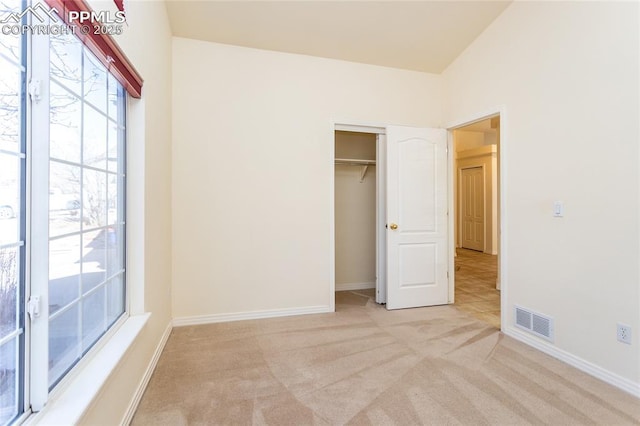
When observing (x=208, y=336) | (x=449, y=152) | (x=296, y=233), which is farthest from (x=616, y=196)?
(x=208, y=336)

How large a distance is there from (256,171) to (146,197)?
1.27 m

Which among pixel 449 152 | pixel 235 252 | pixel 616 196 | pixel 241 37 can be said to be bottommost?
pixel 235 252

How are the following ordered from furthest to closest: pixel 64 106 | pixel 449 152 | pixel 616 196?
pixel 449 152
pixel 616 196
pixel 64 106

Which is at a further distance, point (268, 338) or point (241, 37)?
point (241, 37)

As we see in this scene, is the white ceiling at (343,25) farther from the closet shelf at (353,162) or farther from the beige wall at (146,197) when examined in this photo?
the closet shelf at (353,162)

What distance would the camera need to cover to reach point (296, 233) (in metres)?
3.38

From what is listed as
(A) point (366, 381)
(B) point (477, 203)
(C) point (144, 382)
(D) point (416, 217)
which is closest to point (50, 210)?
(C) point (144, 382)

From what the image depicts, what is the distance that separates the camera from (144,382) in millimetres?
2004

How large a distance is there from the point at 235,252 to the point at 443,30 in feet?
10.4

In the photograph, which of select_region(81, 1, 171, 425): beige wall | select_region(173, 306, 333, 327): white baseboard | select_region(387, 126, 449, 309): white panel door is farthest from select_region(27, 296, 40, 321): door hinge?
select_region(387, 126, 449, 309): white panel door

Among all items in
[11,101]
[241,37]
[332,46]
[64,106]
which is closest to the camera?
[11,101]

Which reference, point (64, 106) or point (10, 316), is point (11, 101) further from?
point (10, 316)

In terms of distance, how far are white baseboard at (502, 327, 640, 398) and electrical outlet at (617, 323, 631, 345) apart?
0.25 meters

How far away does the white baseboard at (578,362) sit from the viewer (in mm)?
2018
